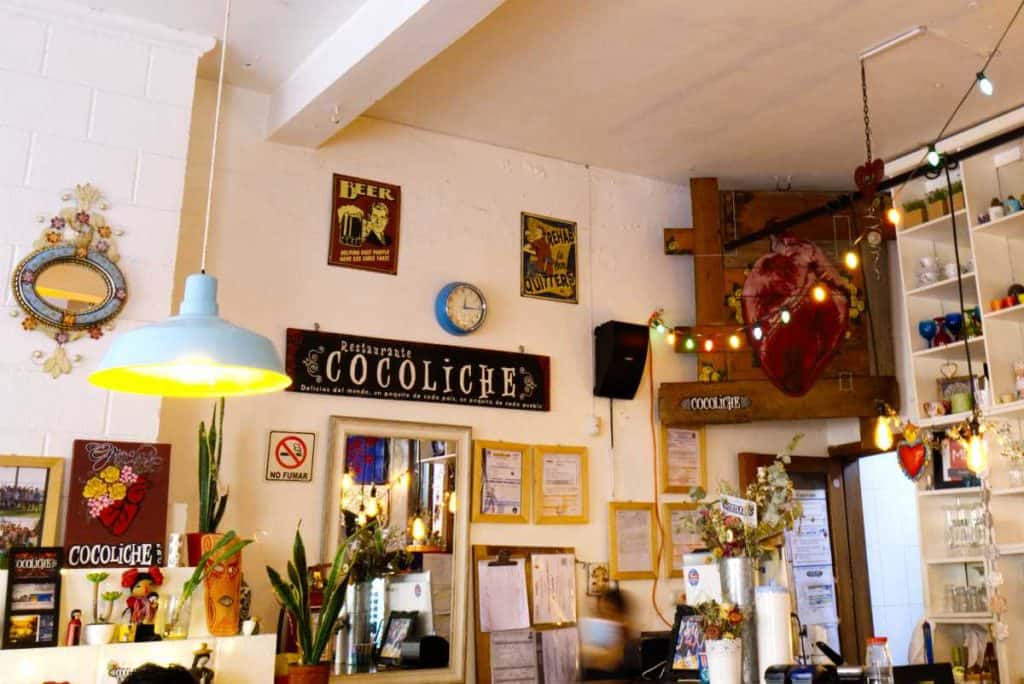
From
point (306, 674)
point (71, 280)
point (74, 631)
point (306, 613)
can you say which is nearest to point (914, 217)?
point (306, 613)

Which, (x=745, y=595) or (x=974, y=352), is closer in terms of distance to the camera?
(x=745, y=595)

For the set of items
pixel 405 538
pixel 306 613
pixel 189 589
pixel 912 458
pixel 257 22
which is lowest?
pixel 306 613

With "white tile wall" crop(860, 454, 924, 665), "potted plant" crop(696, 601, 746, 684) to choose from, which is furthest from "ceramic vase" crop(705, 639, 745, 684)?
"white tile wall" crop(860, 454, 924, 665)

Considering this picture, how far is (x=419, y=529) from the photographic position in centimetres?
486

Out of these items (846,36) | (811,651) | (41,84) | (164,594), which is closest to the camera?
(164,594)

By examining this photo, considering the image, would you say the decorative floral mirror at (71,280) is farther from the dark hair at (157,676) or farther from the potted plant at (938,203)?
the potted plant at (938,203)

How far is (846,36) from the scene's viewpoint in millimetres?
4406

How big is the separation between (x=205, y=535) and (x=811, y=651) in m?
3.65

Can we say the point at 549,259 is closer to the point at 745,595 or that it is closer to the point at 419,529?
the point at 419,529

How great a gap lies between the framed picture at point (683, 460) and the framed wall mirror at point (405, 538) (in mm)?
1361

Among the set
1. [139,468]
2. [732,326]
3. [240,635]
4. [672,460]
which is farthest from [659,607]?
[139,468]

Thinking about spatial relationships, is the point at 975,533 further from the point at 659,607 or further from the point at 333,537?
the point at 333,537

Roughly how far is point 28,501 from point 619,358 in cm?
314

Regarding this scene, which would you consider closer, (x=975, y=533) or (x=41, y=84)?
(x=41, y=84)
